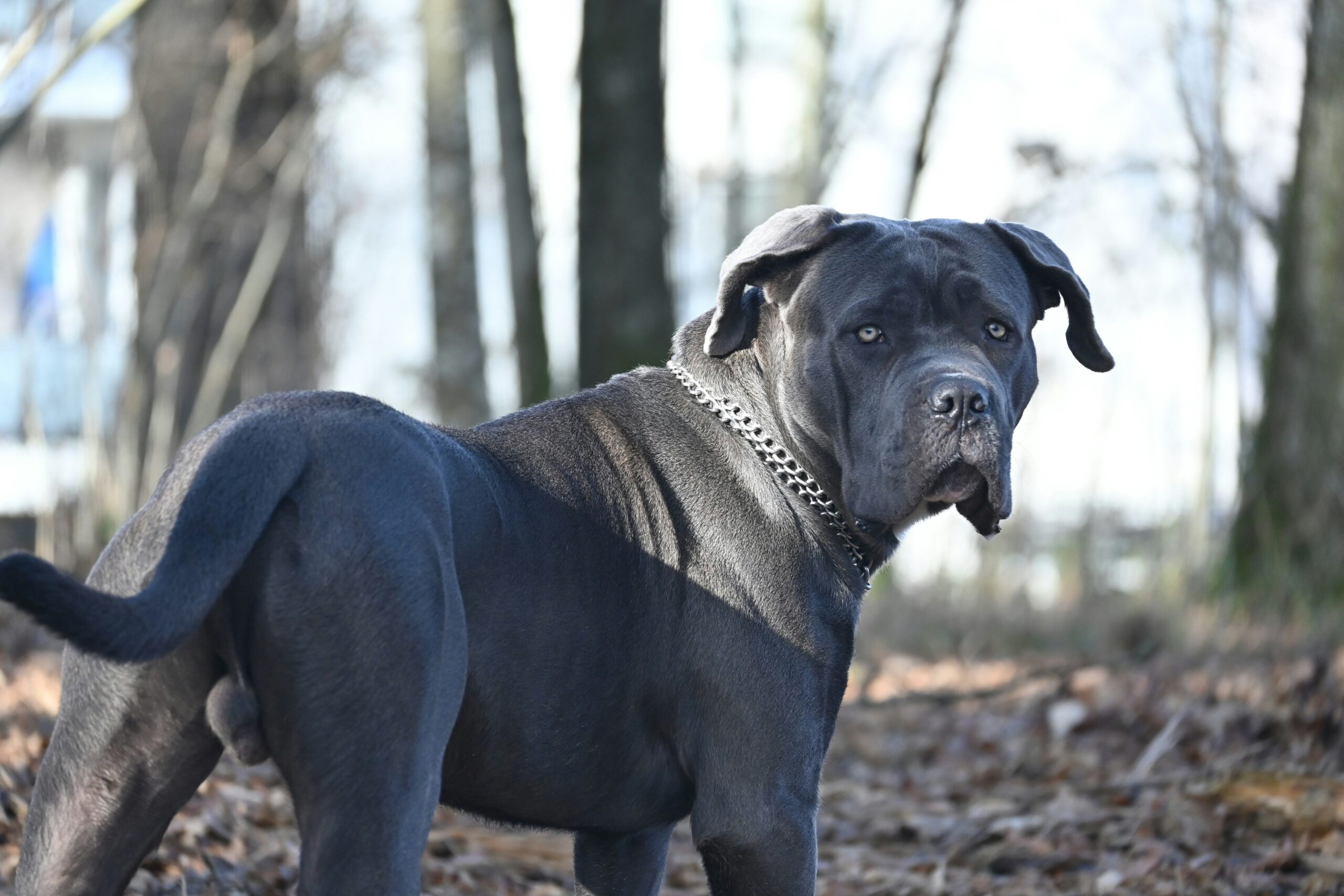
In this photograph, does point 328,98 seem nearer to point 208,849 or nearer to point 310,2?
point 310,2

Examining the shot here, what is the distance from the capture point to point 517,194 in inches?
436

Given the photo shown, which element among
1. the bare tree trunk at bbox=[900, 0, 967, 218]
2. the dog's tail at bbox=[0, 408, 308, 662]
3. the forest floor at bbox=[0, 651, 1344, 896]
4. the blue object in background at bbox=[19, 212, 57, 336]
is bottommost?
the forest floor at bbox=[0, 651, 1344, 896]

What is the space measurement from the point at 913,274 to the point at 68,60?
14.7 feet

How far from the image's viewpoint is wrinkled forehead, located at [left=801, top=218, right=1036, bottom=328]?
11.1 ft

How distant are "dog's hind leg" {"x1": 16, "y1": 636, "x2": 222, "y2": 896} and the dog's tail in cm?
22

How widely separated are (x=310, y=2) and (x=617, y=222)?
15.3ft

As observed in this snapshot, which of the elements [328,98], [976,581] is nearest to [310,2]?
[328,98]

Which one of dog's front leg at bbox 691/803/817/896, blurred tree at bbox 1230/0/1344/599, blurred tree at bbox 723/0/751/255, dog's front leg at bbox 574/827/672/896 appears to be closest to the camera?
dog's front leg at bbox 691/803/817/896

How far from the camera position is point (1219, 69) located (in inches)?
525

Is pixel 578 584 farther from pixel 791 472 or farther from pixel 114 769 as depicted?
pixel 114 769

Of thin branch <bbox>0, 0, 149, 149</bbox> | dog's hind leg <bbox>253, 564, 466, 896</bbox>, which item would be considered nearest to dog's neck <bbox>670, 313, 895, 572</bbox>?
dog's hind leg <bbox>253, 564, 466, 896</bbox>

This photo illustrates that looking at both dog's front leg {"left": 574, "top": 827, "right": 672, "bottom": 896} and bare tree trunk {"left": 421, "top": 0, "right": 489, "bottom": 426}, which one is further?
bare tree trunk {"left": 421, "top": 0, "right": 489, "bottom": 426}

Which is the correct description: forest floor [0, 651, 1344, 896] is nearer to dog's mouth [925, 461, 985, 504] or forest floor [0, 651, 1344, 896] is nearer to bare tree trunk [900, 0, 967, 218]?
dog's mouth [925, 461, 985, 504]

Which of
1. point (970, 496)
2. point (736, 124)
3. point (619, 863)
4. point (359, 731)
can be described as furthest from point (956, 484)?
point (736, 124)
